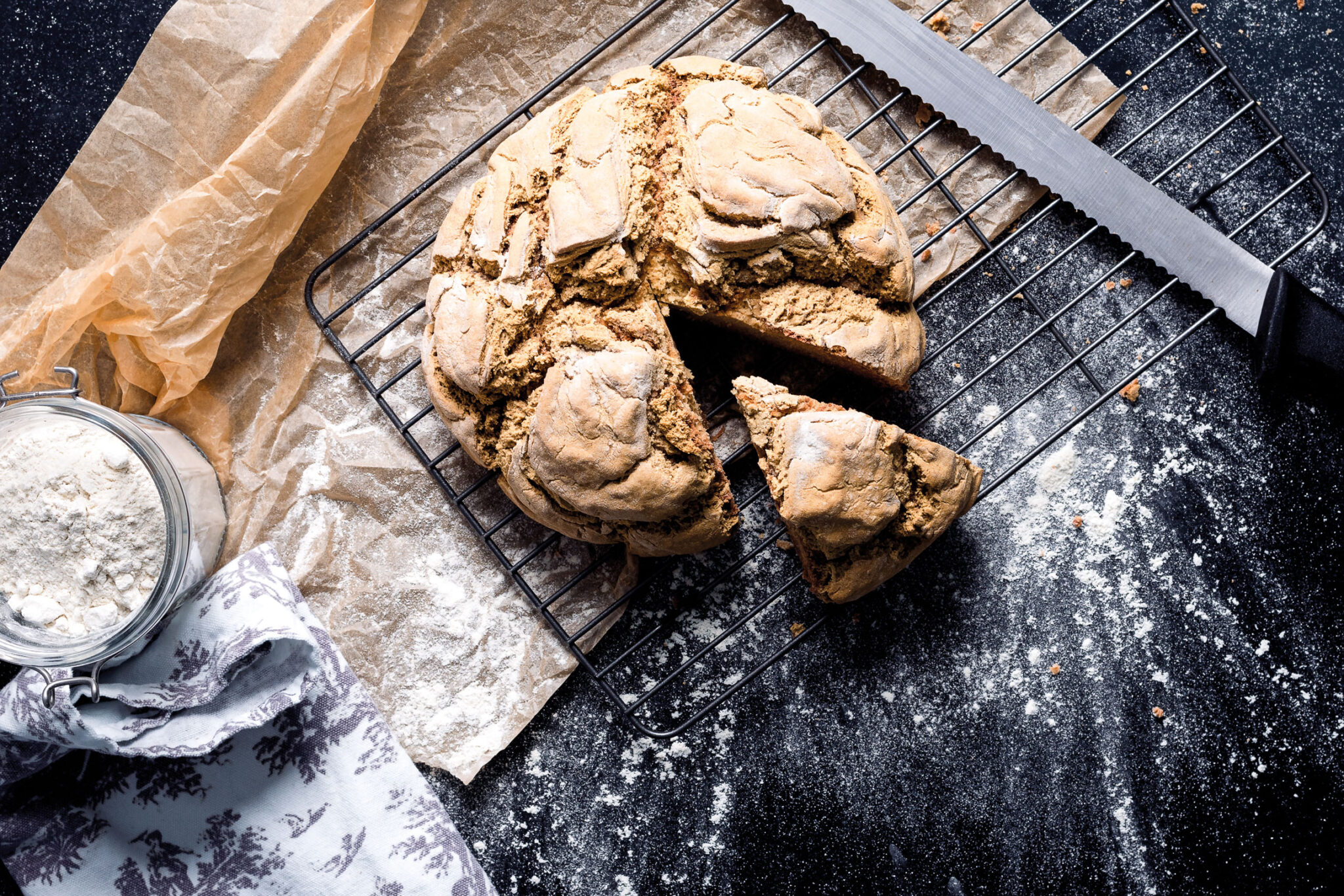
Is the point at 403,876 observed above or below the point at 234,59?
below

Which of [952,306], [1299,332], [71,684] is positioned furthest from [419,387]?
[1299,332]

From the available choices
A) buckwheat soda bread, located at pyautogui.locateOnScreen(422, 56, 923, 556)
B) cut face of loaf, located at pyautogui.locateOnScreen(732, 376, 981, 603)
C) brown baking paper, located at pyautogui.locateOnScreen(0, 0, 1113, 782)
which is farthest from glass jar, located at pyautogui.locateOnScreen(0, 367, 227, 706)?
cut face of loaf, located at pyautogui.locateOnScreen(732, 376, 981, 603)

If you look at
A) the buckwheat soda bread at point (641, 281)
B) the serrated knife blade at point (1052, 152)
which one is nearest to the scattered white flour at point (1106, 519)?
the serrated knife blade at point (1052, 152)

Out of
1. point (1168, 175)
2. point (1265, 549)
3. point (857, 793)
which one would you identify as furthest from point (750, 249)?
point (1265, 549)

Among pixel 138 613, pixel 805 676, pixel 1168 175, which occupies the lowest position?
pixel 805 676

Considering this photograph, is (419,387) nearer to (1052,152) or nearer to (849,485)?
(849,485)

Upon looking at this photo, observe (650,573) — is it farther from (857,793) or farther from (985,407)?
(985,407)

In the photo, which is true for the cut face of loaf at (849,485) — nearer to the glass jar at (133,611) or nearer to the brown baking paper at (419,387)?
the brown baking paper at (419,387)
